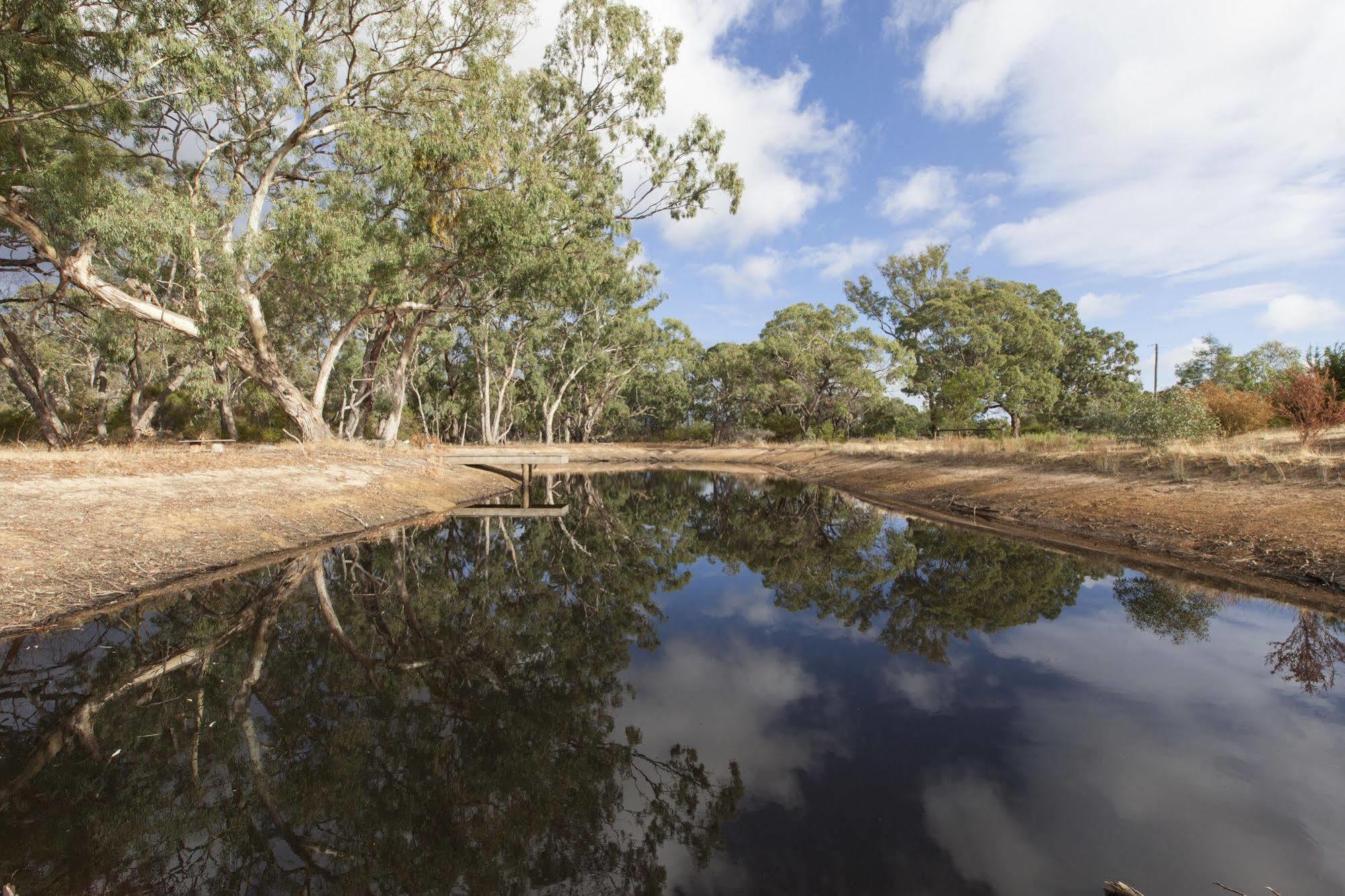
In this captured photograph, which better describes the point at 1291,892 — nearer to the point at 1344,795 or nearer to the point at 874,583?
the point at 1344,795

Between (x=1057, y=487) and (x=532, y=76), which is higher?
(x=532, y=76)

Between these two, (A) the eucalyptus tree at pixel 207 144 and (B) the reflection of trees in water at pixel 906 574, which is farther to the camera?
(A) the eucalyptus tree at pixel 207 144

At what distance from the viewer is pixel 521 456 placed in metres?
19.4

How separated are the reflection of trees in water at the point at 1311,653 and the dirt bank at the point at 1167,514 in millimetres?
1011

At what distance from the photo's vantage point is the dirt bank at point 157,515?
24.9 ft

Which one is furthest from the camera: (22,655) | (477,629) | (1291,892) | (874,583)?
(874,583)

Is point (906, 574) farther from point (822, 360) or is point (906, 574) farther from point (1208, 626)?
point (822, 360)

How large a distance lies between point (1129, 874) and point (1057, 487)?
14.7m

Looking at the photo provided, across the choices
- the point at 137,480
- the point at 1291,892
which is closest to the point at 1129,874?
the point at 1291,892

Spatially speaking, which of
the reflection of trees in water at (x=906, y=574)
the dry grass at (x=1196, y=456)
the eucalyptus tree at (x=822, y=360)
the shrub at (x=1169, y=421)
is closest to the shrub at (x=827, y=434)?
the eucalyptus tree at (x=822, y=360)

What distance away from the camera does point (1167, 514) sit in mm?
11828

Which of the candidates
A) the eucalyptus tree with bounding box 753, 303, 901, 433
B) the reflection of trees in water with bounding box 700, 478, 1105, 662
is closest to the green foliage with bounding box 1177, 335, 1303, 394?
the eucalyptus tree with bounding box 753, 303, 901, 433

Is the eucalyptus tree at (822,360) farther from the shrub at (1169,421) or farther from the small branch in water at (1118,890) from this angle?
the small branch in water at (1118,890)

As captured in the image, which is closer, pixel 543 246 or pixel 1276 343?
pixel 543 246
